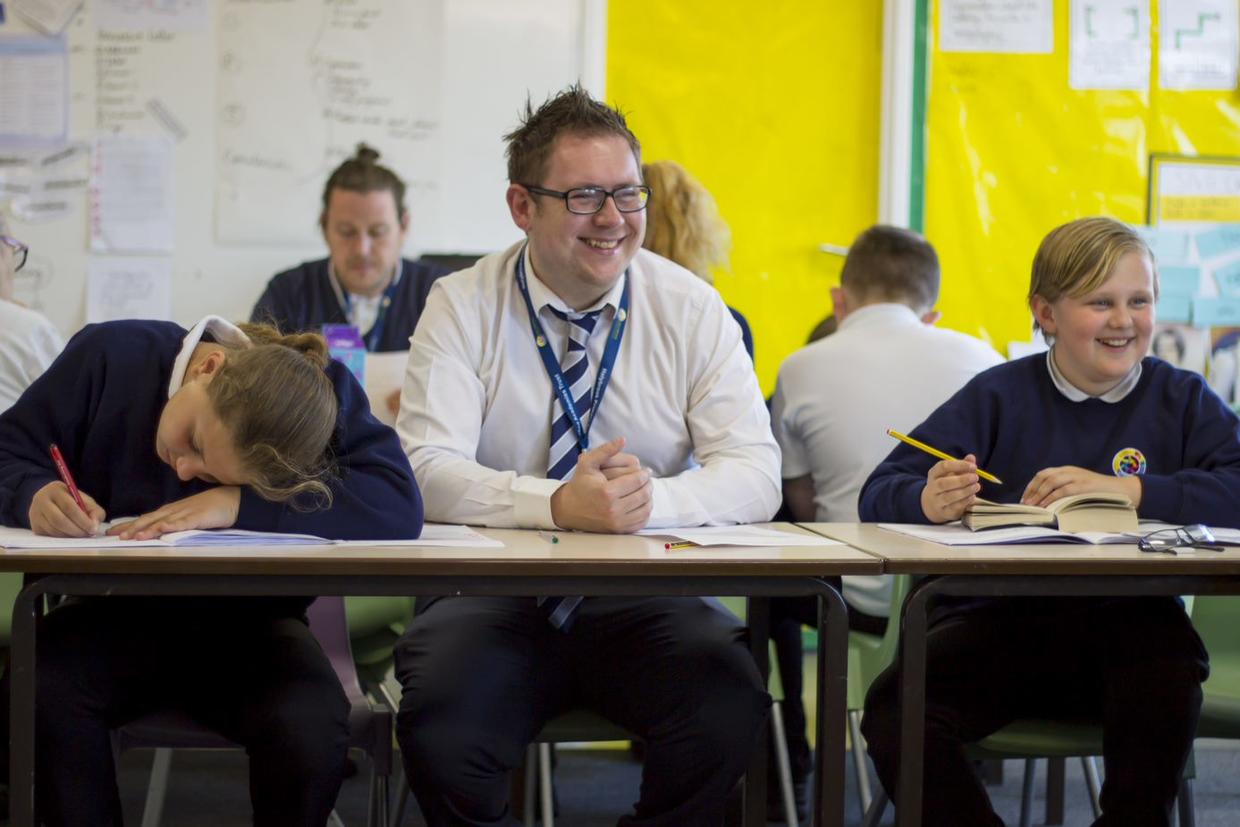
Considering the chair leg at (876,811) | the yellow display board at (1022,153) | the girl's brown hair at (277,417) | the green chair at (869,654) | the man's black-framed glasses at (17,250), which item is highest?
the yellow display board at (1022,153)

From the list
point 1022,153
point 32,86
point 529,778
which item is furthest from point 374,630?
point 1022,153

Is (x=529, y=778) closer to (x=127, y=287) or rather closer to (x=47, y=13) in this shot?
(x=127, y=287)

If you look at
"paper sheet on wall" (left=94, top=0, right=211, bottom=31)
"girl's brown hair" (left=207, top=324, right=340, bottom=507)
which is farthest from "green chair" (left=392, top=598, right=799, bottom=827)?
"paper sheet on wall" (left=94, top=0, right=211, bottom=31)

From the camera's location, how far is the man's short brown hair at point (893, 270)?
3.30m

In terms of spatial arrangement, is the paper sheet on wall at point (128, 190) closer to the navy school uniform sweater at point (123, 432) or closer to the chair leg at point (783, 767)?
the navy school uniform sweater at point (123, 432)

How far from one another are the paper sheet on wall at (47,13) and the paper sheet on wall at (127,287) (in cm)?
81

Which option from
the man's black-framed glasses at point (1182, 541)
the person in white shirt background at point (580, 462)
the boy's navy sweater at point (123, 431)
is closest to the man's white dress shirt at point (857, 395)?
the person in white shirt background at point (580, 462)

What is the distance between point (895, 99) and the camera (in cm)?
488

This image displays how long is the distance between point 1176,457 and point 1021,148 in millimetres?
2809

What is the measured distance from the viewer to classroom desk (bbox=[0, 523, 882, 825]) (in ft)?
5.40

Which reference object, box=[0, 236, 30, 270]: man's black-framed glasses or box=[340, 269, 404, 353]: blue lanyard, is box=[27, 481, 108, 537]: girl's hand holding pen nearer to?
box=[0, 236, 30, 270]: man's black-framed glasses

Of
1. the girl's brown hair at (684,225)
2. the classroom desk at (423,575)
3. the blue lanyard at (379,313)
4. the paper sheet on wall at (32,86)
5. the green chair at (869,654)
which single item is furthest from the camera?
the paper sheet on wall at (32,86)

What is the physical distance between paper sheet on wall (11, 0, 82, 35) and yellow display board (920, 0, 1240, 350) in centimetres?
304

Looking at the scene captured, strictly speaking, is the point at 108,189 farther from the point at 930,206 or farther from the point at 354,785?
the point at 930,206
